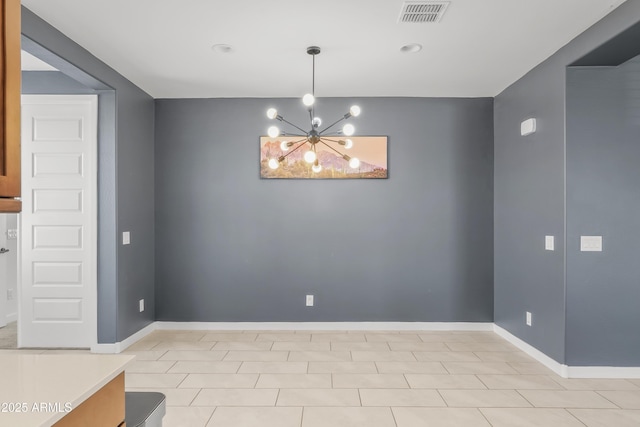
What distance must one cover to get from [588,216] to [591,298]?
0.67 metres

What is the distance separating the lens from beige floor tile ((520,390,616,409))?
2850mm

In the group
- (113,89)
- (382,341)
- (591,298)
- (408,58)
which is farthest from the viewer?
(382,341)

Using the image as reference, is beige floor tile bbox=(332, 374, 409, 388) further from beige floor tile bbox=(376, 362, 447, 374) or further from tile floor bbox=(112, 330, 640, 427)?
beige floor tile bbox=(376, 362, 447, 374)

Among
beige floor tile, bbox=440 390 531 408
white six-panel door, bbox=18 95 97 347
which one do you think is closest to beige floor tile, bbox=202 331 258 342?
white six-panel door, bbox=18 95 97 347

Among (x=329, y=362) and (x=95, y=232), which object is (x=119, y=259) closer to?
(x=95, y=232)

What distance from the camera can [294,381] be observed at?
3.24 metres

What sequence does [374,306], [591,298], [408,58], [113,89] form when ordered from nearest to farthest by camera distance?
[591,298] < [408,58] < [113,89] < [374,306]

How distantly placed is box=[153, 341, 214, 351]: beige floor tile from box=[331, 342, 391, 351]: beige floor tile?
4.30ft

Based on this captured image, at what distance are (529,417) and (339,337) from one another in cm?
213

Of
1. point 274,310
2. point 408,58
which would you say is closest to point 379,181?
point 408,58

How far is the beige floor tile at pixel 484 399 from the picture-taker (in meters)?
2.85

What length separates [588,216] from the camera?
3281mm

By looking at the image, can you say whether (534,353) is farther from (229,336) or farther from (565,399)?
(229,336)

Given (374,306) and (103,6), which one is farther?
(374,306)
